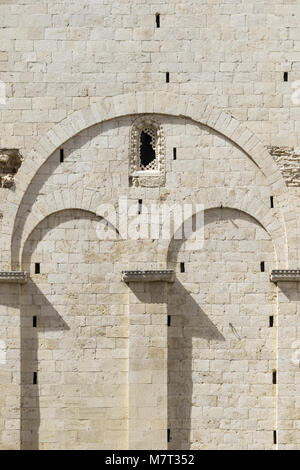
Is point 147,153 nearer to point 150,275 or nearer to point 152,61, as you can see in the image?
point 152,61

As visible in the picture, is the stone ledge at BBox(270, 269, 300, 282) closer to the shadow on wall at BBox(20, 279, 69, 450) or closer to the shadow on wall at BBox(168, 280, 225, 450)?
the shadow on wall at BBox(168, 280, 225, 450)

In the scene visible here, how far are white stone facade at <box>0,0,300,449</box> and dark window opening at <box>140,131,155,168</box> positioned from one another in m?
0.27

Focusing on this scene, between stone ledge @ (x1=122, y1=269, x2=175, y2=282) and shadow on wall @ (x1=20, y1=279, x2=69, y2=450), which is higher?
stone ledge @ (x1=122, y1=269, x2=175, y2=282)

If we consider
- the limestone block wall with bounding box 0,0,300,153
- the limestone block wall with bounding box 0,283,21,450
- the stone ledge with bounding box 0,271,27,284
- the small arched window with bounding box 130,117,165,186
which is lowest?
the limestone block wall with bounding box 0,283,21,450

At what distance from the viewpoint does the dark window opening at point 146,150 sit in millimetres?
30484

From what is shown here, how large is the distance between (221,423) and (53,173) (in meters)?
5.55

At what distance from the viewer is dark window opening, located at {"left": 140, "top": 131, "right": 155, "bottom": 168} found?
100 feet

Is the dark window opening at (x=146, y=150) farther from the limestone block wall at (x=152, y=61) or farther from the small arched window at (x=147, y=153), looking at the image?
the limestone block wall at (x=152, y=61)

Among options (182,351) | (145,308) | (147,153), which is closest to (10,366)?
(145,308)

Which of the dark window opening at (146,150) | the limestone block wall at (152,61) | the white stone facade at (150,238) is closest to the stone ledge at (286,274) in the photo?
the white stone facade at (150,238)

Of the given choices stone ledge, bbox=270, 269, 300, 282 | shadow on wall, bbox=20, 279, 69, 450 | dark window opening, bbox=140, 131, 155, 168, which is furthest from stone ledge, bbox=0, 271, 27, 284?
stone ledge, bbox=270, 269, 300, 282

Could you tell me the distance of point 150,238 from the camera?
30.1 m

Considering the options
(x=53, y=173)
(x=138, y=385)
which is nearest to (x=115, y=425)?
(x=138, y=385)

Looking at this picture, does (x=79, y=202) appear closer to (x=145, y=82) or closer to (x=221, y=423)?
(x=145, y=82)
